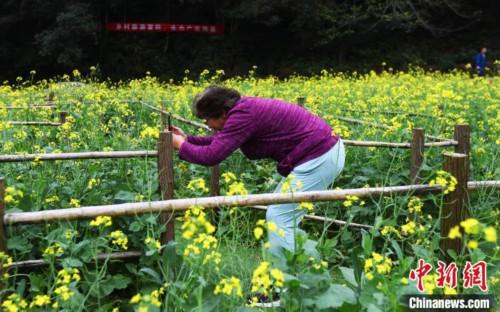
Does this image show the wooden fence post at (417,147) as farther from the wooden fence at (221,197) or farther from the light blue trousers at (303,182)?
the light blue trousers at (303,182)

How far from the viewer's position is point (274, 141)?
2.96m

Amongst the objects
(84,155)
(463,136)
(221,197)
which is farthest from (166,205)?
(463,136)

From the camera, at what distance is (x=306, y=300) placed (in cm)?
213

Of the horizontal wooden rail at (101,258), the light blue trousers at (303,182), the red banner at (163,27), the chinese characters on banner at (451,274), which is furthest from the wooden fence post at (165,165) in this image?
the red banner at (163,27)

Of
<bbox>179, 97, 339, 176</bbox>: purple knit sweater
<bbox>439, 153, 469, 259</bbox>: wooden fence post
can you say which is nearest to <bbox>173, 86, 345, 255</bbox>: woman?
<bbox>179, 97, 339, 176</bbox>: purple knit sweater

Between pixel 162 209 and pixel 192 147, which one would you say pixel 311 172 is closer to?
pixel 192 147

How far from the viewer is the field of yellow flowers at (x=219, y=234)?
2.11 m

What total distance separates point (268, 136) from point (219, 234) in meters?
0.82

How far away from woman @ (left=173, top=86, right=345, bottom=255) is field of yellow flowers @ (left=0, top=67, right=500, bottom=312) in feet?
0.62

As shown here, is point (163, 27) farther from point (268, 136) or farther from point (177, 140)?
point (268, 136)

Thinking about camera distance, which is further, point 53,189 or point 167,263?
point 53,189

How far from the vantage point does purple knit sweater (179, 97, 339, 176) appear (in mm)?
2805

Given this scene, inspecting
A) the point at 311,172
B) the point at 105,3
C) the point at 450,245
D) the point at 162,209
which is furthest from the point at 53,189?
the point at 105,3

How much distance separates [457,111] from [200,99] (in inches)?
189
